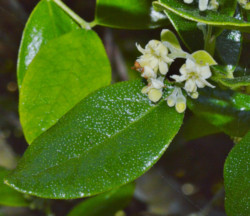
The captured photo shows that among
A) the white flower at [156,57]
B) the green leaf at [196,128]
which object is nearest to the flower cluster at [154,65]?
the white flower at [156,57]

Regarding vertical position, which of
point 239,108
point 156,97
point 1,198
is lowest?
point 1,198

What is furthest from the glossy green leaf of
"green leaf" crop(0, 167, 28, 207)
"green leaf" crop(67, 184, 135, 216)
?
"green leaf" crop(67, 184, 135, 216)

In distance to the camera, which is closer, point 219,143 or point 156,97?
point 156,97

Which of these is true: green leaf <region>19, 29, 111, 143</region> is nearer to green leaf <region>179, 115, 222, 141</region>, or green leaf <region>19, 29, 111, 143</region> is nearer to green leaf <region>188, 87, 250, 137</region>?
green leaf <region>188, 87, 250, 137</region>

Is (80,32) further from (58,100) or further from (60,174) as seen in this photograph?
(60,174)

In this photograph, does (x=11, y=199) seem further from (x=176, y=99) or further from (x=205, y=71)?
(x=205, y=71)

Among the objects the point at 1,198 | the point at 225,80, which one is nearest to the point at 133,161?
the point at 225,80
